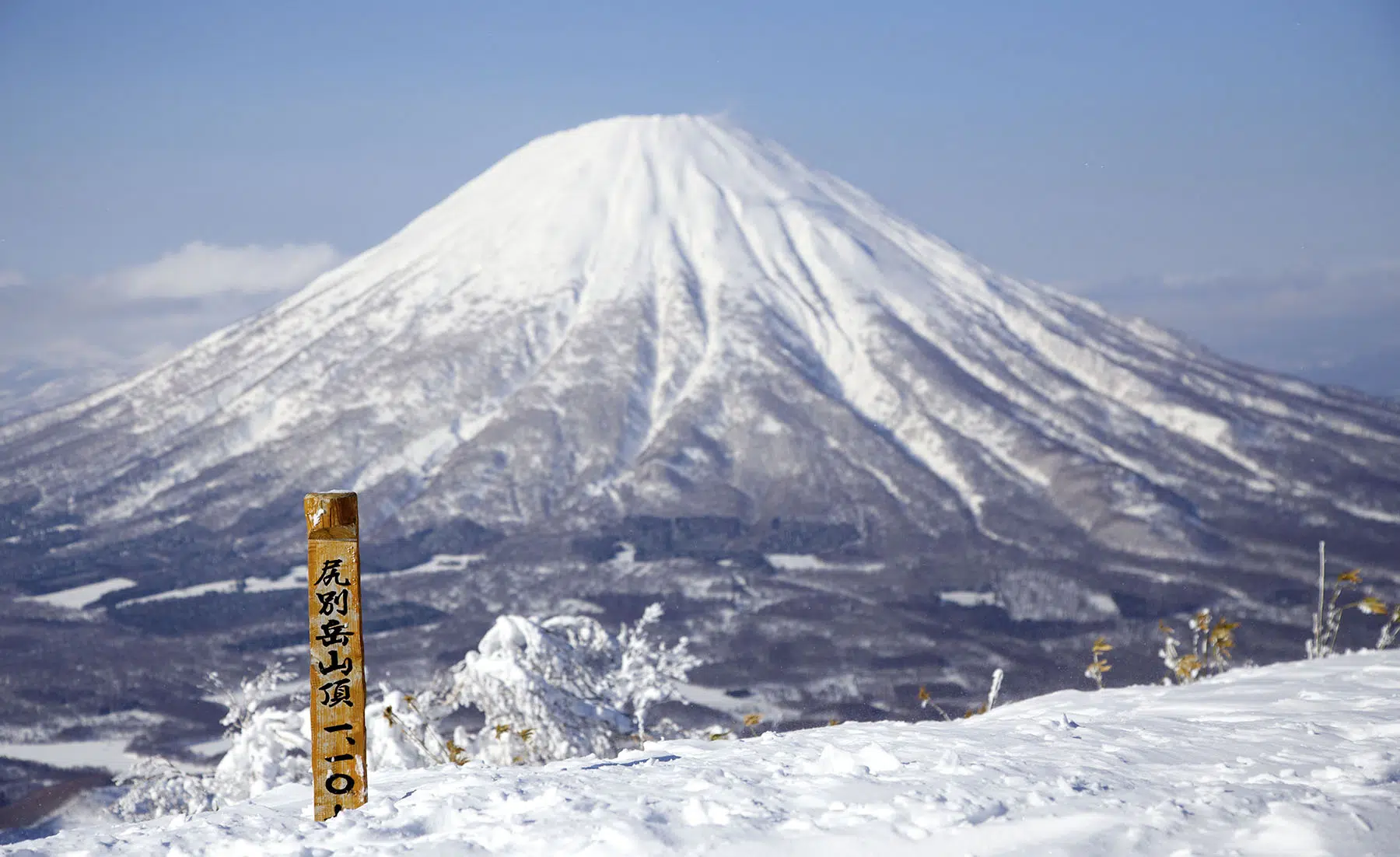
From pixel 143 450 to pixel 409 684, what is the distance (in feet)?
279

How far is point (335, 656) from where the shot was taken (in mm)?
7785

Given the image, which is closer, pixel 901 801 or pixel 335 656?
pixel 901 801

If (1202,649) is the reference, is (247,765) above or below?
below

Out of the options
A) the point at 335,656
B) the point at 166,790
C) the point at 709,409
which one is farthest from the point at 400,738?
the point at 709,409

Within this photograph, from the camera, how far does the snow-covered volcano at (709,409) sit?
114 metres

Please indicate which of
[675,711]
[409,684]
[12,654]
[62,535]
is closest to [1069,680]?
[675,711]

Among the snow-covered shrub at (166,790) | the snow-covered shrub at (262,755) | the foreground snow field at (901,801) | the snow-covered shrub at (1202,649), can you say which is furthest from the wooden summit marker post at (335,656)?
the snow-covered shrub at (166,790)

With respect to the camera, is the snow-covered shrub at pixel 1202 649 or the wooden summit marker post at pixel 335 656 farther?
the snow-covered shrub at pixel 1202 649

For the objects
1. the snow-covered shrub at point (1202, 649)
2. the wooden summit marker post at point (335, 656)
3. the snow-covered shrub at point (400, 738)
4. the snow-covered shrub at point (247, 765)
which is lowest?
the snow-covered shrub at point (247, 765)

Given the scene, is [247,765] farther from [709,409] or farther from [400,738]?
[709,409]

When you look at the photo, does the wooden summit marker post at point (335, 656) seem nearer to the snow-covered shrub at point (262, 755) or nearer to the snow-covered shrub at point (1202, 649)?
the snow-covered shrub at point (1202, 649)

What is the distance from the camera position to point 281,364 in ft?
481

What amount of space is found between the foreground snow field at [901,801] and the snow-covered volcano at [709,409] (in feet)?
320

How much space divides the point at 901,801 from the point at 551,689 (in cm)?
1336
